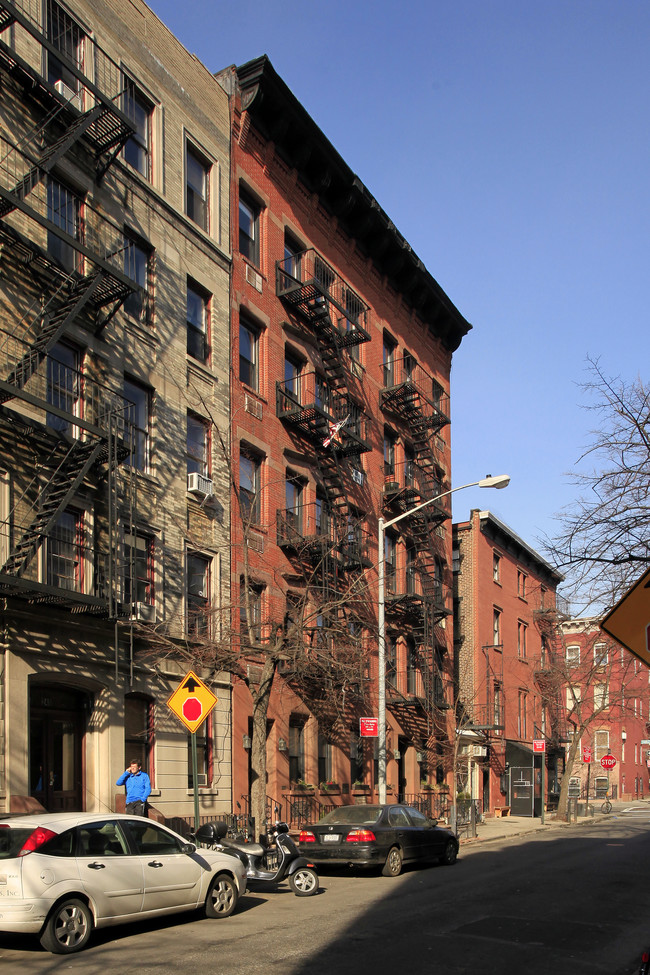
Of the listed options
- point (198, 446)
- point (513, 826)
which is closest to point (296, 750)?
point (198, 446)

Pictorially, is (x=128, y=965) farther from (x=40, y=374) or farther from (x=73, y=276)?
(x=73, y=276)

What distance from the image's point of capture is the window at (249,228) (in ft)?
90.4

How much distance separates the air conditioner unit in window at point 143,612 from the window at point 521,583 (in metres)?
35.0

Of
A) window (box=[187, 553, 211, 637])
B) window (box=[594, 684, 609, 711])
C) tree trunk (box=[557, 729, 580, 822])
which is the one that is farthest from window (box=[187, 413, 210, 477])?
tree trunk (box=[557, 729, 580, 822])

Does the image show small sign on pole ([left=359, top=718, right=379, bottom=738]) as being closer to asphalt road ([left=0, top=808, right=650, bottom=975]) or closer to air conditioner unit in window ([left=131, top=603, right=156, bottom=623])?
asphalt road ([left=0, top=808, right=650, bottom=975])

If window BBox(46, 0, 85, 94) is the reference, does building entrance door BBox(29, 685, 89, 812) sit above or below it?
below

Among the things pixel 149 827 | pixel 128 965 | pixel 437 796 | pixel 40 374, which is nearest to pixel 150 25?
pixel 40 374

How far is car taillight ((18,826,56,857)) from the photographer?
10219mm

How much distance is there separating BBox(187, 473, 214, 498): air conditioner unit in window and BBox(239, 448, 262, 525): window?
1.76 m

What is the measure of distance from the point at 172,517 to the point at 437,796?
67.4ft

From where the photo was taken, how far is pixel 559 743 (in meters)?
55.1

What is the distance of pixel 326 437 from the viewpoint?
97.6 ft

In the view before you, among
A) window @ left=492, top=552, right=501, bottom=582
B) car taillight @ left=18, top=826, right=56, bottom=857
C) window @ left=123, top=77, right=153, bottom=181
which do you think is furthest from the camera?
window @ left=492, top=552, right=501, bottom=582

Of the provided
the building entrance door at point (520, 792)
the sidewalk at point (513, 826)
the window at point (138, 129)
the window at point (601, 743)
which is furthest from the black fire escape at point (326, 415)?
the window at point (601, 743)
